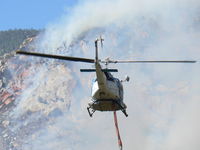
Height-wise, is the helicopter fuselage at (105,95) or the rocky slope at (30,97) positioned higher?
the helicopter fuselage at (105,95)

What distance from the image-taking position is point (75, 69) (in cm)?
15438

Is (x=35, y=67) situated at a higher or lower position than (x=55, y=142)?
higher

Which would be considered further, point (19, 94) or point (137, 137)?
point (19, 94)

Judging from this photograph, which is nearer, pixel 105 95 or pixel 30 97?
pixel 105 95

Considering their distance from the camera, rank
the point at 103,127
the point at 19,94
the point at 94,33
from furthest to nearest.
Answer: the point at 94,33 → the point at 19,94 → the point at 103,127

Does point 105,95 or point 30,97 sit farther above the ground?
point 105,95

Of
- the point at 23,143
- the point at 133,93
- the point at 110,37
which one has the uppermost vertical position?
the point at 110,37

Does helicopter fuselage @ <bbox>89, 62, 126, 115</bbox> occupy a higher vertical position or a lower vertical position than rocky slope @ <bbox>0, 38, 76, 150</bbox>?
higher

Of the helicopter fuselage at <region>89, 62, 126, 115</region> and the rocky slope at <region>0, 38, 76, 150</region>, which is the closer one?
the helicopter fuselage at <region>89, 62, 126, 115</region>

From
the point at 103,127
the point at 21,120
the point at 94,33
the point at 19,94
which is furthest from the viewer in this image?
the point at 94,33

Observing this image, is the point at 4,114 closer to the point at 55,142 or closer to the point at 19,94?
the point at 19,94

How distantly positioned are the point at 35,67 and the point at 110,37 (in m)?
22.0

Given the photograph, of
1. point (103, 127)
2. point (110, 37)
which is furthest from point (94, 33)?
point (103, 127)

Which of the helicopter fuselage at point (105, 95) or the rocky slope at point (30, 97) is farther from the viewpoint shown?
the rocky slope at point (30, 97)
